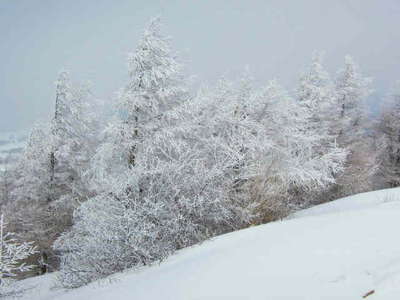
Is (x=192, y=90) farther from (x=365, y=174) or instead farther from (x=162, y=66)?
(x=365, y=174)

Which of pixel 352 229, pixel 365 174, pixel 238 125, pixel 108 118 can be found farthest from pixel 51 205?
pixel 365 174

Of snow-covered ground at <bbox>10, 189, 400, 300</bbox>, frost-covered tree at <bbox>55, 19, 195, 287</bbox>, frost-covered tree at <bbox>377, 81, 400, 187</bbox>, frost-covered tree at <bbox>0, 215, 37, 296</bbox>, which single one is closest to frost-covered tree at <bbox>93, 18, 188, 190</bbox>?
frost-covered tree at <bbox>55, 19, 195, 287</bbox>

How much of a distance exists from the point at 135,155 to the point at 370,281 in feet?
28.6

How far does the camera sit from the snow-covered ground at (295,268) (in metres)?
2.98

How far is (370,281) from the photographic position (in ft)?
9.43

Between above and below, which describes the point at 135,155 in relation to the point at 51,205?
above

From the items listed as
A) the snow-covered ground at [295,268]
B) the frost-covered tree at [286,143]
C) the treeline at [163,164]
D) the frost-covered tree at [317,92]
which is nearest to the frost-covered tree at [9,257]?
the snow-covered ground at [295,268]

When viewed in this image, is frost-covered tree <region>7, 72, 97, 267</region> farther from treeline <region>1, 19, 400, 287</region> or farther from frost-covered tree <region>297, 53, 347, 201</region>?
frost-covered tree <region>297, 53, 347, 201</region>

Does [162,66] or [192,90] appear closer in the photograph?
[162,66]

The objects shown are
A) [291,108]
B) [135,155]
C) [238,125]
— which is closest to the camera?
[135,155]

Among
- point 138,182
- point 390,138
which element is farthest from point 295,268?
point 390,138

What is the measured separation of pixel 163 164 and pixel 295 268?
6.13m

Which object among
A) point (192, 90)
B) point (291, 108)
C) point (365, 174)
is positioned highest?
point (192, 90)

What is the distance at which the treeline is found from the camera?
24.7ft
